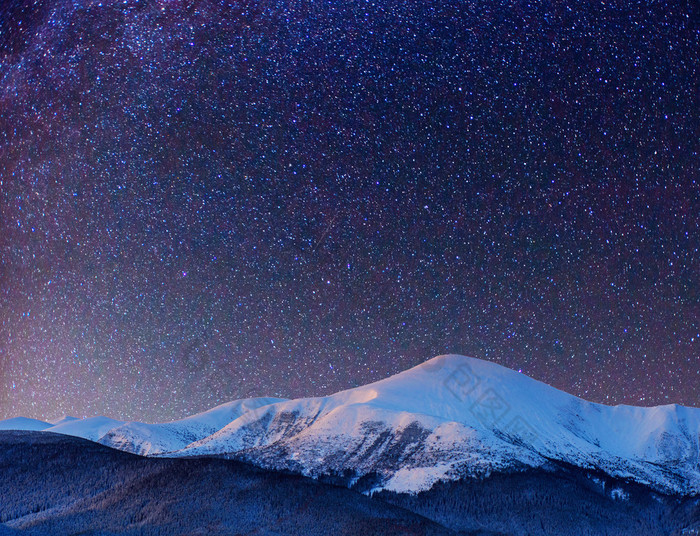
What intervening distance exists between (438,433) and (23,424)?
105372 millimetres

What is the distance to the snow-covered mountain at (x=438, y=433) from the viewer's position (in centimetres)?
9319

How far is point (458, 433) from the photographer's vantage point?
104 meters

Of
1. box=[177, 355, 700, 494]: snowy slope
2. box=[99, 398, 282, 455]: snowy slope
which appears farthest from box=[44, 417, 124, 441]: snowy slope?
box=[177, 355, 700, 494]: snowy slope

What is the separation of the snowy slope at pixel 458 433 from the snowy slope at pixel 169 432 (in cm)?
1205

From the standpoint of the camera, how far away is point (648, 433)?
5438 inches

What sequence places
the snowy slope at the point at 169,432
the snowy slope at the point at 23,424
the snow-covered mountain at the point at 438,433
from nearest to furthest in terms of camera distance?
1. the snow-covered mountain at the point at 438,433
2. the snowy slope at the point at 169,432
3. the snowy slope at the point at 23,424

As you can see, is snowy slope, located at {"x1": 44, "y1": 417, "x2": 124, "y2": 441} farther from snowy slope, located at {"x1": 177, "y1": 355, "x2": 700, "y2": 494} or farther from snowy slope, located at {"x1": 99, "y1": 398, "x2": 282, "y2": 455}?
snowy slope, located at {"x1": 177, "y1": 355, "x2": 700, "y2": 494}

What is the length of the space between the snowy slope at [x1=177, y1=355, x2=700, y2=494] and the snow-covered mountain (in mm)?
288

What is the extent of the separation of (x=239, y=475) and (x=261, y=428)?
76513 millimetres

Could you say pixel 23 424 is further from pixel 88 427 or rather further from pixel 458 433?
pixel 458 433

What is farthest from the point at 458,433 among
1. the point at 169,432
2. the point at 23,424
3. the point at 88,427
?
the point at 23,424

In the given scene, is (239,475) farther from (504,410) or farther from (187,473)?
(504,410)

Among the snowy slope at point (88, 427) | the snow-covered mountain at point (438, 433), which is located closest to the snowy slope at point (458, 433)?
the snow-covered mountain at point (438, 433)

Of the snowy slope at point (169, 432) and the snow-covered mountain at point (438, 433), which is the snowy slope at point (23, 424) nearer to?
the snow-covered mountain at point (438, 433)
